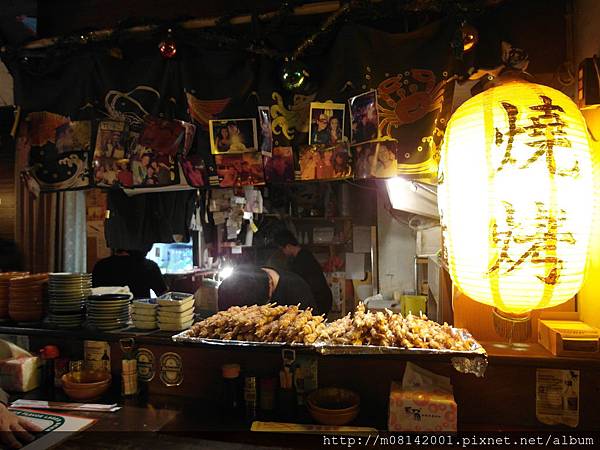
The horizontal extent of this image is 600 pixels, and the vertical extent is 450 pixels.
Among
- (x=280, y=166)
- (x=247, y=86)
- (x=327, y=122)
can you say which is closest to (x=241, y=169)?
(x=280, y=166)

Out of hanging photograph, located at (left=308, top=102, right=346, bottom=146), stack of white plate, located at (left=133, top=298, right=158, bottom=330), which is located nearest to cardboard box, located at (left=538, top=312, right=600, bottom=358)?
hanging photograph, located at (left=308, top=102, right=346, bottom=146)

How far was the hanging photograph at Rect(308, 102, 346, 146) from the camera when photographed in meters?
3.09

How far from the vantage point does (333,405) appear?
2807mm

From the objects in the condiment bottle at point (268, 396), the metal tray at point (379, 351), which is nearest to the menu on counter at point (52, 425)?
the metal tray at point (379, 351)

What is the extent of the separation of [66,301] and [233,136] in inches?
83.9

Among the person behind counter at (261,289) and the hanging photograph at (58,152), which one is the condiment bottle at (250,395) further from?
the hanging photograph at (58,152)

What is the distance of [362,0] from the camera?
3.01m

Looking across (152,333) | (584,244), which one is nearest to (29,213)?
(152,333)

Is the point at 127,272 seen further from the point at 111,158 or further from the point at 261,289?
the point at 111,158

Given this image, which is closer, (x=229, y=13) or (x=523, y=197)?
(x=523, y=197)

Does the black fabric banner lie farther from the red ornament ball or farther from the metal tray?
the metal tray

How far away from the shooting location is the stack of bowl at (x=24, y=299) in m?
3.55

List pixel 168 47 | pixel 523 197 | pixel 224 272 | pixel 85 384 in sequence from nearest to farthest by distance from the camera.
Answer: pixel 523 197 → pixel 85 384 → pixel 168 47 → pixel 224 272

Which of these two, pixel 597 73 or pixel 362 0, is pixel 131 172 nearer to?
pixel 362 0
